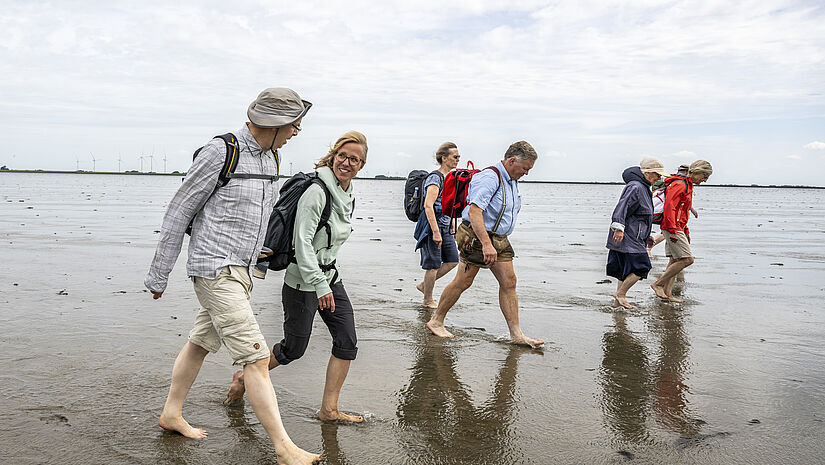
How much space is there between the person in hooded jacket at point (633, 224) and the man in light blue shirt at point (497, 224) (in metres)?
2.55

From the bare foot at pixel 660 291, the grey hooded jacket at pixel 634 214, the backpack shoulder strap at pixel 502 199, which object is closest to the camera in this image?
the backpack shoulder strap at pixel 502 199

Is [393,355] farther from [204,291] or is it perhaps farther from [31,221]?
[31,221]

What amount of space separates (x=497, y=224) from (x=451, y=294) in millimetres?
924

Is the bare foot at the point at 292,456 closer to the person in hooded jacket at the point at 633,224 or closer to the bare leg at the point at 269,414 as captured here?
the bare leg at the point at 269,414

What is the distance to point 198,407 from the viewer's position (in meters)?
4.71

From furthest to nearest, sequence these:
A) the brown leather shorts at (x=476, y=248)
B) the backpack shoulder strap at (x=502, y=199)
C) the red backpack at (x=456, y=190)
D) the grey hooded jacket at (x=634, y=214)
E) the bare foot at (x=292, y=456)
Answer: the grey hooded jacket at (x=634, y=214)
the red backpack at (x=456, y=190)
the brown leather shorts at (x=476, y=248)
the backpack shoulder strap at (x=502, y=199)
the bare foot at (x=292, y=456)

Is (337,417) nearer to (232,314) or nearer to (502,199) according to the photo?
(232,314)

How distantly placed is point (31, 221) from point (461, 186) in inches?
666

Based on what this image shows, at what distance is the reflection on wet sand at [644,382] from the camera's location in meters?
4.68

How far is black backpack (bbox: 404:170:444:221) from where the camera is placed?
829 cm

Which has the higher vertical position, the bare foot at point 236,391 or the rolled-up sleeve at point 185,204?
the rolled-up sleeve at point 185,204

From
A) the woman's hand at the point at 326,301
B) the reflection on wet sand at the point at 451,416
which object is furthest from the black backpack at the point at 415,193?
the woman's hand at the point at 326,301

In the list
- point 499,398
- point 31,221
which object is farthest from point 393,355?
point 31,221

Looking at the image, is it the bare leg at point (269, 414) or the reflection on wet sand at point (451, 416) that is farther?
the reflection on wet sand at point (451, 416)
